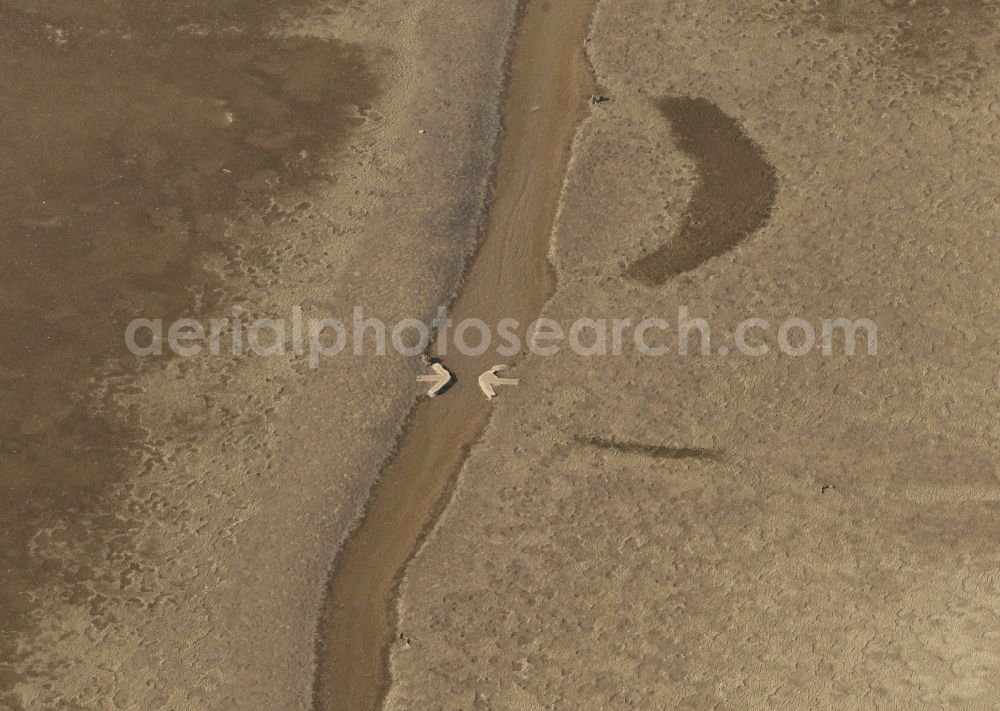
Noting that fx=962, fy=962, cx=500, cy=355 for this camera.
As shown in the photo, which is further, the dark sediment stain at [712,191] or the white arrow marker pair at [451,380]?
the dark sediment stain at [712,191]

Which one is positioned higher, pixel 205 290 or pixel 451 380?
pixel 205 290

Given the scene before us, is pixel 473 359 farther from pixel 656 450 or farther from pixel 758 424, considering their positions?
pixel 758 424

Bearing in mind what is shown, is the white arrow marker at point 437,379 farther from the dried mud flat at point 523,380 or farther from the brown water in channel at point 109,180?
the brown water in channel at point 109,180

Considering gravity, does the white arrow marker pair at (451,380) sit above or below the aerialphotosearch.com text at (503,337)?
below

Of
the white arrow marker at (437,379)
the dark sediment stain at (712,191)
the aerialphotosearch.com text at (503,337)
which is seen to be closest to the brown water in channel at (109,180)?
the aerialphotosearch.com text at (503,337)

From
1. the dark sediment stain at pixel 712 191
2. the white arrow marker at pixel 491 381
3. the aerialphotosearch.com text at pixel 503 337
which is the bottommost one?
the white arrow marker at pixel 491 381

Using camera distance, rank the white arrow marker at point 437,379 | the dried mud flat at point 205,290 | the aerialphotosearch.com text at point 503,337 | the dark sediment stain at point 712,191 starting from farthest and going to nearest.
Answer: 1. the dark sediment stain at point 712,191
2. the aerialphotosearch.com text at point 503,337
3. the white arrow marker at point 437,379
4. the dried mud flat at point 205,290

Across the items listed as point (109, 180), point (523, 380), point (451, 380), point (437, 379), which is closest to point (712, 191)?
point (523, 380)
